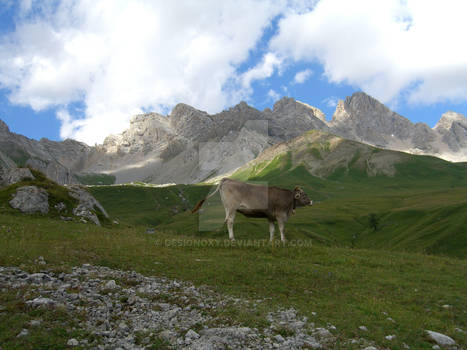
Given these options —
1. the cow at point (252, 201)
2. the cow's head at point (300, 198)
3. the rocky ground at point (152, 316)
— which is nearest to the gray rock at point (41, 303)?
the rocky ground at point (152, 316)

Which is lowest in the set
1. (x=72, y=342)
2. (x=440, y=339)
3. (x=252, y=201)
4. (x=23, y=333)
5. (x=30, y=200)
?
(x=440, y=339)

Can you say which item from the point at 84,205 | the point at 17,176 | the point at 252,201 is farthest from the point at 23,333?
the point at 17,176

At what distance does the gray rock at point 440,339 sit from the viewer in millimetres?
9047

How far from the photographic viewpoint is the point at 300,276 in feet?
48.3

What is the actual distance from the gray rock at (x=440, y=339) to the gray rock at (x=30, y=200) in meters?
28.6

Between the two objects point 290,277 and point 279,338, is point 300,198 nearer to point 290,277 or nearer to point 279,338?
point 290,277

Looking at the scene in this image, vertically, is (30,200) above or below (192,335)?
above

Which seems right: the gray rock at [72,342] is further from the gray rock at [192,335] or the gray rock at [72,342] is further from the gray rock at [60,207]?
the gray rock at [60,207]

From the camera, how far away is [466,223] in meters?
76.4

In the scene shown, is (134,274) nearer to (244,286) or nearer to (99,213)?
(244,286)

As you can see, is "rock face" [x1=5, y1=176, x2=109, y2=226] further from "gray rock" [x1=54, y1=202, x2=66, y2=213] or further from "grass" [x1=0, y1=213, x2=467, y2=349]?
"grass" [x1=0, y1=213, x2=467, y2=349]

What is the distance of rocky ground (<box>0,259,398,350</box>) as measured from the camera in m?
7.52

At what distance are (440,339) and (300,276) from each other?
20.3 ft

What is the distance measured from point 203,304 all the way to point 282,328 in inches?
101
